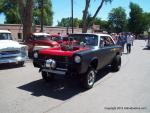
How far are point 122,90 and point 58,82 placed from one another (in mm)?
2246

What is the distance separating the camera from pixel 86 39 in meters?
8.82

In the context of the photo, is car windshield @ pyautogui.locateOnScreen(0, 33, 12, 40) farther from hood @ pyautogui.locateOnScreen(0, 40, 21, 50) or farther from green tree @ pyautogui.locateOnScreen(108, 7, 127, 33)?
green tree @ pyautogui.locateOnScreen(108, 7, 127, 33)

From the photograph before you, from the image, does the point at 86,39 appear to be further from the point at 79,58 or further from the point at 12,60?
the point at 12,60

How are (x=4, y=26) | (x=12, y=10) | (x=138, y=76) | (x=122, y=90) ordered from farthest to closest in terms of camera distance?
(x=12, y=10) < (x=4, y=26) < (x=138, y=76) < (x=122, y=90)

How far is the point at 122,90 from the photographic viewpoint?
7.68m

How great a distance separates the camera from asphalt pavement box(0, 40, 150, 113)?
5965 millimetres

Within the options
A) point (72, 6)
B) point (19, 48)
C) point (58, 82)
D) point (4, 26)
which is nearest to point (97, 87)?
point (58, 82)

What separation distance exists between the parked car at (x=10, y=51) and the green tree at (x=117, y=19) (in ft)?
305

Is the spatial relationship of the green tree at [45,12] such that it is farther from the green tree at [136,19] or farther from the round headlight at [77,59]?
the round headlight at [77,59]

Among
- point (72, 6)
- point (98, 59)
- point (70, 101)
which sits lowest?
point (70, 101)

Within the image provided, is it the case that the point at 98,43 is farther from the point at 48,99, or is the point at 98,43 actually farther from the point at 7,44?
the point at 7,44

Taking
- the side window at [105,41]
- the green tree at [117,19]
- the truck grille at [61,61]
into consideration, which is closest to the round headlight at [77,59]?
the truck grille at [61,61]

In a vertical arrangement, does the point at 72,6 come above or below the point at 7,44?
above

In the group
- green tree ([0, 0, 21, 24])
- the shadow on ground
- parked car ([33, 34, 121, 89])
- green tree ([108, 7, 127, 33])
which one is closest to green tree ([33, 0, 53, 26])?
green tree ([0, 0, 21, 24])
